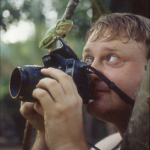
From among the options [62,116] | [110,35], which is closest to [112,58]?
[110,35]

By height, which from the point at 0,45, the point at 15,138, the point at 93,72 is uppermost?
the point at 93,72

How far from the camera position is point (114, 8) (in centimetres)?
163

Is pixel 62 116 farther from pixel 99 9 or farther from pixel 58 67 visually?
pixel 99 9

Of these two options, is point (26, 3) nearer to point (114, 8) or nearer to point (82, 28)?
point (82, 28)

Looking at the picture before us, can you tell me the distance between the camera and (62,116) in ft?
1.75

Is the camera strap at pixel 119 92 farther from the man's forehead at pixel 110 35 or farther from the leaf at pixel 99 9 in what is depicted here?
the leaf at pixel 99 9

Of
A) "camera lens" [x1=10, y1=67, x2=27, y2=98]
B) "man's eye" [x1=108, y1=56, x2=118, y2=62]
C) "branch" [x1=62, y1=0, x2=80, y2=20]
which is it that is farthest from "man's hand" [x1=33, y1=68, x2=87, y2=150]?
"branch" [x1=62, y1=0, x2=80, y2=20]

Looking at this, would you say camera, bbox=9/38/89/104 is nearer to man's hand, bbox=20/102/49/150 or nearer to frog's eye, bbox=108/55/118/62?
frog's eye, bbox=108/55/118/62

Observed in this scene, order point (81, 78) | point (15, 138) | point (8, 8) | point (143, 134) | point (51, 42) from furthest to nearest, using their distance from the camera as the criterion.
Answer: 1. point (15, 138)
2. point (8, 8)
3. point (51, 42)
4. point (81, 78)
5. point (143, 134)

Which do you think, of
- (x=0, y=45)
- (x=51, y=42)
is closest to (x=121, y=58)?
(x=51, y=42)

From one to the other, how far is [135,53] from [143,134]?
1.40 feet

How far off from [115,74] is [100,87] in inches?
3.3

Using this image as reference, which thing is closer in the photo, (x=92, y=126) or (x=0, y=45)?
(x=0, y=45)

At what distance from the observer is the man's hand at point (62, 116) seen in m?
0.53
